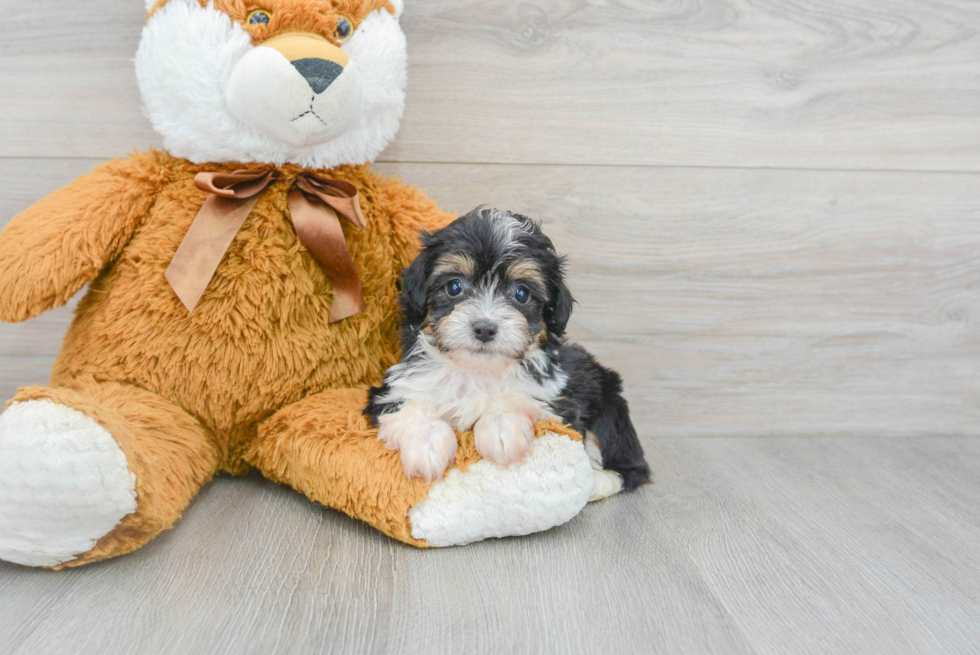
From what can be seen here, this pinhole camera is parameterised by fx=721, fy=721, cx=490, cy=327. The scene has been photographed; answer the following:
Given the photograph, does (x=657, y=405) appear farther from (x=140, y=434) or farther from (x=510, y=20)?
(x=140, y=434)

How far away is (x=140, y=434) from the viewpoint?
56.0 inches

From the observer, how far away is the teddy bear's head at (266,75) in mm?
1428

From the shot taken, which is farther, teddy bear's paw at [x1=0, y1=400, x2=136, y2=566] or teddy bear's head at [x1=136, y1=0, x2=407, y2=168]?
teddy bear's head at [x1=136, y1=0, x2=407, y2=168]

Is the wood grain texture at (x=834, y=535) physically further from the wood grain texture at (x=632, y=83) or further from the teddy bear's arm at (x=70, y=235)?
the teddy bear's arm at (x=70, y=235)

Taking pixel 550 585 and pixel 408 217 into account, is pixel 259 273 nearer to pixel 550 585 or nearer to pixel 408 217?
pixel 408 217

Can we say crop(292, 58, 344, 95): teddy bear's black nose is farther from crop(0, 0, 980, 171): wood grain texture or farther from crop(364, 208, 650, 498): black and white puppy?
crop(0, 0, 980, 171): wood grain texture

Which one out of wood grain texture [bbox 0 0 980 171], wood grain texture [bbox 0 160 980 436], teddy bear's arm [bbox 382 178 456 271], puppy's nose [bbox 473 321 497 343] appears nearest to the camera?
puppy's nose [bbox 473 321 497 343]

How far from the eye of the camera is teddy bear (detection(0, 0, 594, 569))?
55.8 inches

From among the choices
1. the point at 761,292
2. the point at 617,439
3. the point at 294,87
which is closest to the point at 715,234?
the point at 761,292

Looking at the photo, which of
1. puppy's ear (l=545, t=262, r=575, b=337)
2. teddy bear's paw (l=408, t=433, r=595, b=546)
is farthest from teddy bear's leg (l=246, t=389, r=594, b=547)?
puppy's ear (l=545, t=262, r=575, b=337)

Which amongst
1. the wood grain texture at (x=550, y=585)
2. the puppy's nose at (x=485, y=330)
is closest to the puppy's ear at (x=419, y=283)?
the puppy's nose at (x=485, y=330)

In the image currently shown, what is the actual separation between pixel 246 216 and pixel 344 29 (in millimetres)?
452

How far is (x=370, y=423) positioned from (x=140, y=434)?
45cm

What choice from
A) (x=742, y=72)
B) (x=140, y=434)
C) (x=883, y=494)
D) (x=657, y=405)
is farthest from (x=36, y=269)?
(x=883, y=494)
